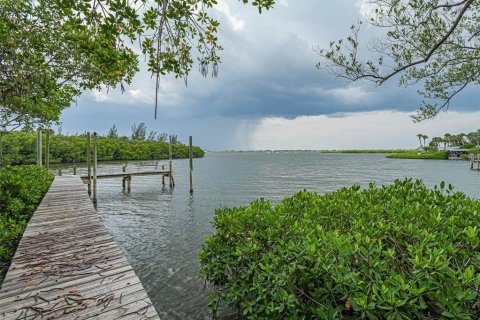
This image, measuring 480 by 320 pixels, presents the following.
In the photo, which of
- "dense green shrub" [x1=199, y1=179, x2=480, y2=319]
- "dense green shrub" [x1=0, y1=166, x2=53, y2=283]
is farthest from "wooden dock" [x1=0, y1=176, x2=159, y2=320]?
"dense green shrub" [x1=199, y1=179, x2=480, y2=319]

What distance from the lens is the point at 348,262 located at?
8.65 feet

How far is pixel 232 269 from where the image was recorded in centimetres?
387

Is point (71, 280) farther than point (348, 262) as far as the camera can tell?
Yes

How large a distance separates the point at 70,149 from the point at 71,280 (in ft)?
217

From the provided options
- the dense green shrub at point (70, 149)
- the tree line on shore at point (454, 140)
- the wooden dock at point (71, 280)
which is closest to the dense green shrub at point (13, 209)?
the wooden dock at point (71, 280)

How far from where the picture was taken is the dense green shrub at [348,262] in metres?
2.12

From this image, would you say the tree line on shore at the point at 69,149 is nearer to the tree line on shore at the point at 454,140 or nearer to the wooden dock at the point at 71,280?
the wooden dock at the point at 71,280

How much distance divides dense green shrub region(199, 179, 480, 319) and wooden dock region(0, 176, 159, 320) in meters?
1.29

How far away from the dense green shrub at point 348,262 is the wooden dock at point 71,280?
129cm

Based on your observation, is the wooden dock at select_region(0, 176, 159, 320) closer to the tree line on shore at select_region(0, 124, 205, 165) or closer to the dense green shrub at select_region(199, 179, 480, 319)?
the dense green shrub at select_region(199, 179, 480, 319)

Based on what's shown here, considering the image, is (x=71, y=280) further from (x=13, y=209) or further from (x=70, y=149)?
(x=70, y=149)

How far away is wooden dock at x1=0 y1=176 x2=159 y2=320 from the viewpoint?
9.23 feet

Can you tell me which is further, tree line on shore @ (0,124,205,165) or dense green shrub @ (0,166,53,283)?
tree line on shore @ (0,124,205,165)

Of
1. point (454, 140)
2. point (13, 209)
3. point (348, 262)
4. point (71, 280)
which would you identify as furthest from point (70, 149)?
point (454, 140)
